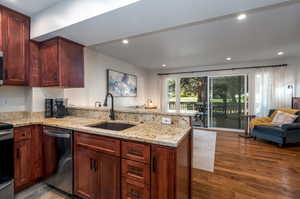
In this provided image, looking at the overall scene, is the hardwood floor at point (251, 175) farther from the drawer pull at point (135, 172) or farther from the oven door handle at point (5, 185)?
the oven door handle at point (5, 185)

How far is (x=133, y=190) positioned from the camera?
1.37 metres

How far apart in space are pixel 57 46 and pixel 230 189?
3305mm

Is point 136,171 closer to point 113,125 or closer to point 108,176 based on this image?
point 108,176

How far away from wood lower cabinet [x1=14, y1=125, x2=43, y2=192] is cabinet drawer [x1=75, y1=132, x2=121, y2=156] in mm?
791

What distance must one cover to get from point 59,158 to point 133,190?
116 centimetres

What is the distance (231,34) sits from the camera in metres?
2.73

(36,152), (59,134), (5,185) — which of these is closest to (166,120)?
(59,134)

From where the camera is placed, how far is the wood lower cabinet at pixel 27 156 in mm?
1850

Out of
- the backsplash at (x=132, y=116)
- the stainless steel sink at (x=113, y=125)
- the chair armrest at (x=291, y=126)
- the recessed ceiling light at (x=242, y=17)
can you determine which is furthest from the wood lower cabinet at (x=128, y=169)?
the chair armrest at (x=291, y=126)

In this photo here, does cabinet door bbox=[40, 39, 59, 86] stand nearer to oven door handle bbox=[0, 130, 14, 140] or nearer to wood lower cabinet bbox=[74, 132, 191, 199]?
oven door handle bbox=[0, 130, 14, 140]

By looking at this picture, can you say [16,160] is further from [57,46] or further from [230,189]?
[230,189]

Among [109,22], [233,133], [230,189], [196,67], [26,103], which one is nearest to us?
[109,22]

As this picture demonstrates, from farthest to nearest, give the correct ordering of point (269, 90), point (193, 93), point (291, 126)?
point (193, 93) → point (269, 90) → point (291, 126)

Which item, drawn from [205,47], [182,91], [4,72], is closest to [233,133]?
[182,91]
